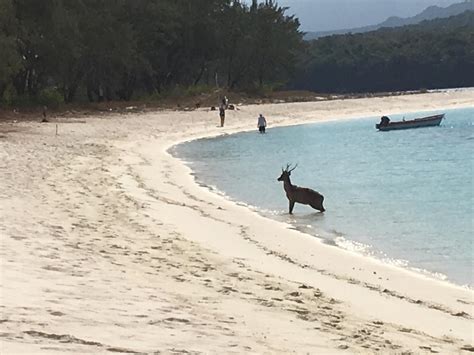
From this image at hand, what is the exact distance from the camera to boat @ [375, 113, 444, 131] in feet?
142

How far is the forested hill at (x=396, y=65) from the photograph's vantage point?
120375 millimetres

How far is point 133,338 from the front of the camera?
5160 millimetres

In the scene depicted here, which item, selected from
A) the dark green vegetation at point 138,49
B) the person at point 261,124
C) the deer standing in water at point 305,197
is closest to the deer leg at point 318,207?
the deer standing in water at point 305,197

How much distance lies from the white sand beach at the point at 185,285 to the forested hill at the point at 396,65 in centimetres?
10658

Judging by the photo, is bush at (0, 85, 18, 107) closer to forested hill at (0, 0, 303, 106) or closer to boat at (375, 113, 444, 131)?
forested hill at (0, 0, 303, 106)

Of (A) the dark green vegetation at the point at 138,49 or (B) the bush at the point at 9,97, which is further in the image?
(A) the dark green vegetation at the point at 138,49

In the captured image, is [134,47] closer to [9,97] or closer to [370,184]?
[9,97]

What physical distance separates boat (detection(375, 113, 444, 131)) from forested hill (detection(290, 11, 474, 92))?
239 ft

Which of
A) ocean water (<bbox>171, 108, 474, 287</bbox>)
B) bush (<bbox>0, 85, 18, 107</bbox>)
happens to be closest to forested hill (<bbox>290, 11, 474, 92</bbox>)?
bush (<bbox>0, 85, 18, 107</bbox>)

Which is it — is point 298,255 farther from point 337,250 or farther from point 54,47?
A: point 54,47

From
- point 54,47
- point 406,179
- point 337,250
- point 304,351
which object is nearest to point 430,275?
point 337,250

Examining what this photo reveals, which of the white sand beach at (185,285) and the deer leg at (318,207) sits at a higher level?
the white sand beach at (185,285)

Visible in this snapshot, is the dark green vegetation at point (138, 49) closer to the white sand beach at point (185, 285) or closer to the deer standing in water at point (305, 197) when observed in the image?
the deer standing in water at point (305, 197)

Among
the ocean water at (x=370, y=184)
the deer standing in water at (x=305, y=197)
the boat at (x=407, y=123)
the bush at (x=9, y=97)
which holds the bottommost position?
the ocean water at (x=370, y=184)
